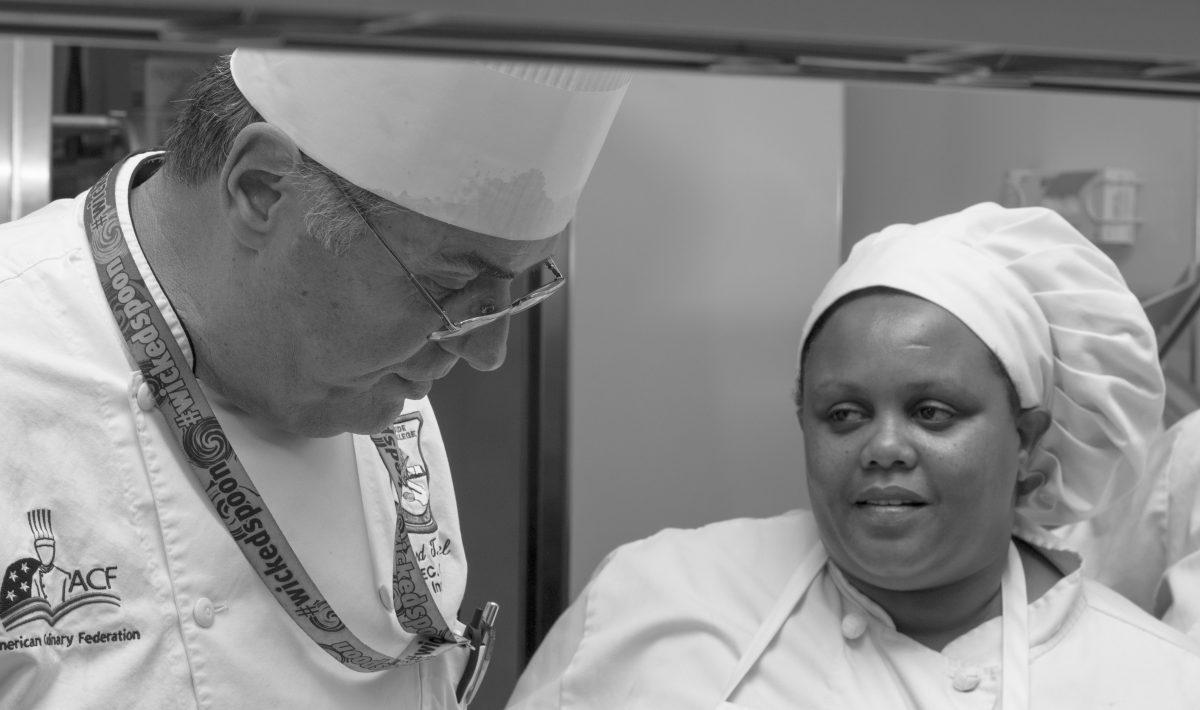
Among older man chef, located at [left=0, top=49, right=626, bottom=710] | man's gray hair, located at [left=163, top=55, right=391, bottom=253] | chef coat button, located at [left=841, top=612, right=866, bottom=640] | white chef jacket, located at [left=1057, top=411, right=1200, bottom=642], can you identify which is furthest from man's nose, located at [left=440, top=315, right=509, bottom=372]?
white chef jacket, located at [left=1057, top=411, right=1200, bottom=642]

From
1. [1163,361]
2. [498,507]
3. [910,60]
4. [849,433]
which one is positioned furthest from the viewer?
[1163,361]

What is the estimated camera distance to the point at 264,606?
3.98 feet

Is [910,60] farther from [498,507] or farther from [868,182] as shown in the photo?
[868,182]

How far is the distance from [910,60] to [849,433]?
127 cm

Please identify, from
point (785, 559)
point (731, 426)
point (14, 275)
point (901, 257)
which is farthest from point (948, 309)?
point (14, 275)

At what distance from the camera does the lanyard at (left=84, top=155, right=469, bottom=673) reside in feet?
3.78

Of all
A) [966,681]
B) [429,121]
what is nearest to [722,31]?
[429,121]

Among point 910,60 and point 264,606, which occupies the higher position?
point 910,60

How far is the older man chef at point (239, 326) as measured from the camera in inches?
43.0

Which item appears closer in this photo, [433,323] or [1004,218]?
[433,323]

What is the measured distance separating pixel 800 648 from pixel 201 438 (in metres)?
0.83

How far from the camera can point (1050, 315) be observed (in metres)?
1.72

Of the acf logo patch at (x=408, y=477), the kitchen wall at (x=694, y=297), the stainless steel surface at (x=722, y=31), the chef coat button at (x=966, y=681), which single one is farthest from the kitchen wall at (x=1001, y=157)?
the stainless steel surface at (x=722, y=31)

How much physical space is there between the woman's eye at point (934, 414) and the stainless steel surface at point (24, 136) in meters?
1.31
